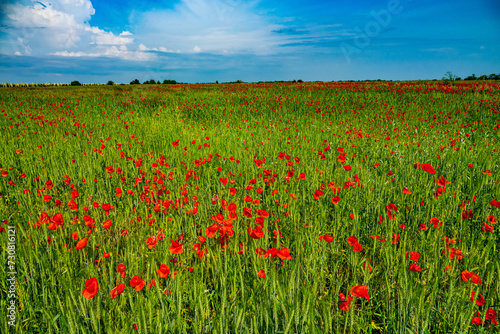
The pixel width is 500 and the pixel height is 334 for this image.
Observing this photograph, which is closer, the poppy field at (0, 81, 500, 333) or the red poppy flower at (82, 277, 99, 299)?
the red poppy flower at (82, 277, 99, 299)

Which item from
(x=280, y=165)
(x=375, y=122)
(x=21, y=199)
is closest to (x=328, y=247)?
(x=280, y=165)

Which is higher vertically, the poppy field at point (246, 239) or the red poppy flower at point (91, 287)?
the red poppy flower at point (91, 287)

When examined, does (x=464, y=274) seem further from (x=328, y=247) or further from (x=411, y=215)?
(x=411, y=215)

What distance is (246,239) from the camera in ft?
6.29

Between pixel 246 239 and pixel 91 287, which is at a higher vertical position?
pixel 91 287

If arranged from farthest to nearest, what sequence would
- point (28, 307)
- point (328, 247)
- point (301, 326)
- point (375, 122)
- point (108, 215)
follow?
point (375, 122), point (108, 215), point (328, 247), point (28, 307), point (301, 326)

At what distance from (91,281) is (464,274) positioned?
1.83 m

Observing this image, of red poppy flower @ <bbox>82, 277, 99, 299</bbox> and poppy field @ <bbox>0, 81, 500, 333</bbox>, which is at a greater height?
red poppy flower @ <bbox>82, 277, 99, 299</bbox>

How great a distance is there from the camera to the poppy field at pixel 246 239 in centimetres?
139

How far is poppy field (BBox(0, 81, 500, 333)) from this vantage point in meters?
1.39

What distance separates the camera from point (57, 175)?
3.50 meters

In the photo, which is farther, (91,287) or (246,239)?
(246,239)

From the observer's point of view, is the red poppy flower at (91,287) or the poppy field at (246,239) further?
the poppy field at (246,239)

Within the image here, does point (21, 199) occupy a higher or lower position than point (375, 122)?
lower
